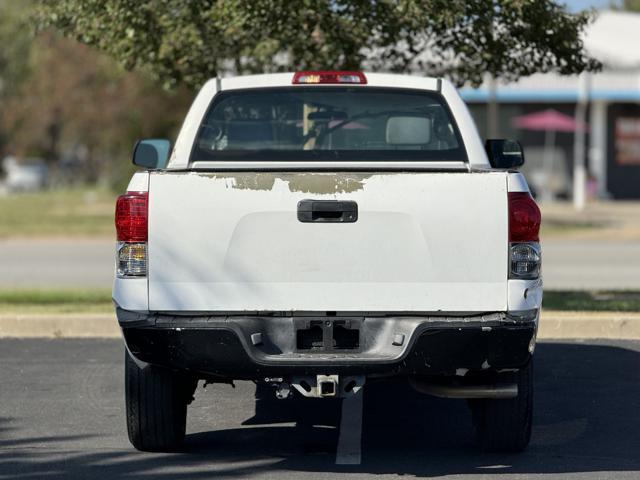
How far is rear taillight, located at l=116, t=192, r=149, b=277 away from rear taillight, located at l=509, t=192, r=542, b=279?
169 centimetres

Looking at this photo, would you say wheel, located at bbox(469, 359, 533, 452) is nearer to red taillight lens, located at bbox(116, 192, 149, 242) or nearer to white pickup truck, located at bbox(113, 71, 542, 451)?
white pickup truck, located at bbox(113, 71, 542, 451)

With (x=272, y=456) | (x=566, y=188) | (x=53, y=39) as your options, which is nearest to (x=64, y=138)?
(x=53, y=39)

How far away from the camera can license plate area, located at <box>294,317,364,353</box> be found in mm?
6125

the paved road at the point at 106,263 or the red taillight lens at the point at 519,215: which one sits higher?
the red taillight lens at the point at 519,215

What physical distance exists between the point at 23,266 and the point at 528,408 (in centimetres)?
1397

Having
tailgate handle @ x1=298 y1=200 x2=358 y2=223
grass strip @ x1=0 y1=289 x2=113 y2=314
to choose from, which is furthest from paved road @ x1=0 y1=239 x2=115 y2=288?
tailgate handle @ x1=298 y1=200 x2=358 y2=223

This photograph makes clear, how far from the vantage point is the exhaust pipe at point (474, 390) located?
636 centimetres

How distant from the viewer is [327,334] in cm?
613

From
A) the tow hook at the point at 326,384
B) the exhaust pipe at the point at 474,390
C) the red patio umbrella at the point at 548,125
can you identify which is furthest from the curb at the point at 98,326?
the red patio umbrella at the point at 548,125

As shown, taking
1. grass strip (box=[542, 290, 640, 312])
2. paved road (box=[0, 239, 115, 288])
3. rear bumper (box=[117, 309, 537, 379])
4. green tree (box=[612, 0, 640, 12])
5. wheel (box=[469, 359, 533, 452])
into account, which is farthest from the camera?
green tree (box=[612, 0, 640, 12])

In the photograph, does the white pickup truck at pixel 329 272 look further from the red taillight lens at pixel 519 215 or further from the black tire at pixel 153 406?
the black tire at pixel 153 406

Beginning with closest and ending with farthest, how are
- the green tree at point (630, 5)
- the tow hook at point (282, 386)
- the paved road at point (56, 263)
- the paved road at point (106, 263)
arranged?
the tow hook at point (282, 386) < the paved road at point (106, 263) < the paved road at point (56, 263) < the green tree at point (630, 5)

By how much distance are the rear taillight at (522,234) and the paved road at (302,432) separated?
1.03 metres

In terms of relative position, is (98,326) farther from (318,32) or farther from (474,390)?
(474,390)
